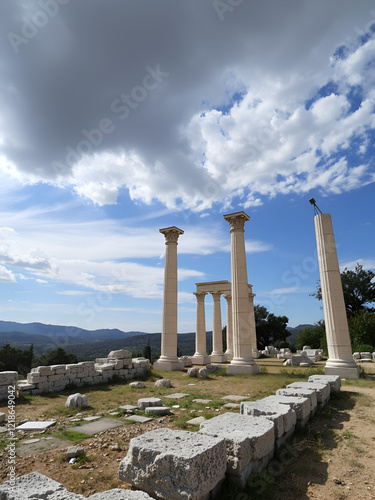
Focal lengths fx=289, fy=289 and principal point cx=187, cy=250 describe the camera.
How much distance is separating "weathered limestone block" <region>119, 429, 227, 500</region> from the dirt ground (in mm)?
576

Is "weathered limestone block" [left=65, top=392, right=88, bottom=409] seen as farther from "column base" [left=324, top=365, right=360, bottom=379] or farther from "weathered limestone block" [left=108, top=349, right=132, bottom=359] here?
"column base" [left=324, top=365, right=360, bottom=379]

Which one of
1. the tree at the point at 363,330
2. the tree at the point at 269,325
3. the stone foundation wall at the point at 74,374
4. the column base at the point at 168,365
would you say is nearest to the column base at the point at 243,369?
the column base at the point at 168,365

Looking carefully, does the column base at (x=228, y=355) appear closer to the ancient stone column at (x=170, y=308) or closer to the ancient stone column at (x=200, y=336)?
the ancient stone column at (x=200, y=336)

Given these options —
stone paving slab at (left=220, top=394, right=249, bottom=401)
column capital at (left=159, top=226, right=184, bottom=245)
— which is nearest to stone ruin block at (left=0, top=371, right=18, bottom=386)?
stone paving slab at (left=220, top=394, right=249, bottom=401)

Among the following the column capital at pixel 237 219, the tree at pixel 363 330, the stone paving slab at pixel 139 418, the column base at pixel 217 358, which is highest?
the column capital at pixel 237 219

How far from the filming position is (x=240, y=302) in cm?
2053

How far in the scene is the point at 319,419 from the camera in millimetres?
8477

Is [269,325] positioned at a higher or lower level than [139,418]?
higher

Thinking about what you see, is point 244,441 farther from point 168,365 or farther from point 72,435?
point 168,365

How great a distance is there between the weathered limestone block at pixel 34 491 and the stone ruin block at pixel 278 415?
167 inches

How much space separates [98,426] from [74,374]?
802 centimetres

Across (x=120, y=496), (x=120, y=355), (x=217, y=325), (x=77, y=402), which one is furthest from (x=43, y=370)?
(x=217, y=325)

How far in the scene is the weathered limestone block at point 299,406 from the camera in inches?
293

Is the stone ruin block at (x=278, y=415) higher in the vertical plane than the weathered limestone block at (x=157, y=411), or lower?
higher
